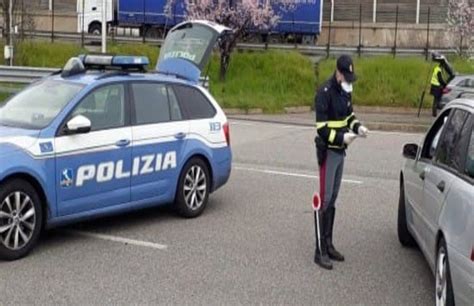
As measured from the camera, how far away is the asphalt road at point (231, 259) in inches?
230

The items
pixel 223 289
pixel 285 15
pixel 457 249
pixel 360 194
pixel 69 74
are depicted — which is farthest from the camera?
pixel 285 15

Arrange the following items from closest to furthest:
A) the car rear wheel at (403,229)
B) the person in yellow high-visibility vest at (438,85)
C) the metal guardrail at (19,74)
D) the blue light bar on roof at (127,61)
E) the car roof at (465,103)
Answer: the car roof at (465,103), the car rear wheel at (403,229), the blue light bar on roof at (127,61), the metal guardrail at (19,74), the person in yellow high-visibility vest at (438,85)

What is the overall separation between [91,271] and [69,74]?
246 cm

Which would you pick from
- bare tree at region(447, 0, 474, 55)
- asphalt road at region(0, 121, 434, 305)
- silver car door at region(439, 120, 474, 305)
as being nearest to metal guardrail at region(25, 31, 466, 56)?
bare tree at region(447, 0, 474, 55)

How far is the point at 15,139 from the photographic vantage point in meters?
6.58

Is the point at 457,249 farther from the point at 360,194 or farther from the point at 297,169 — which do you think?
the point at 297,169

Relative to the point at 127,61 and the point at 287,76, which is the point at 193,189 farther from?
the point at 287,76

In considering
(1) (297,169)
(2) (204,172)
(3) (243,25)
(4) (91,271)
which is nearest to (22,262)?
(4) (91,271)

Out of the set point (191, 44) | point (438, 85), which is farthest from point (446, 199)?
point (438, 85)

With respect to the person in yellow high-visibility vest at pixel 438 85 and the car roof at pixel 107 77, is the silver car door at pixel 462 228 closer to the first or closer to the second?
the car roof at pixel 107 77

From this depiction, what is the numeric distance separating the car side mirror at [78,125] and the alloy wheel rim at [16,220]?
749 millimetres

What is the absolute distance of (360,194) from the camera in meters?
10.3

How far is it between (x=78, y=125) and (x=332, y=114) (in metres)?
2.29

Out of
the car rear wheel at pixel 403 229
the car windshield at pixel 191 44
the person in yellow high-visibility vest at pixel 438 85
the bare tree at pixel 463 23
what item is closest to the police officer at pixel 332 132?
the car rear wheel at pixel 403 229
